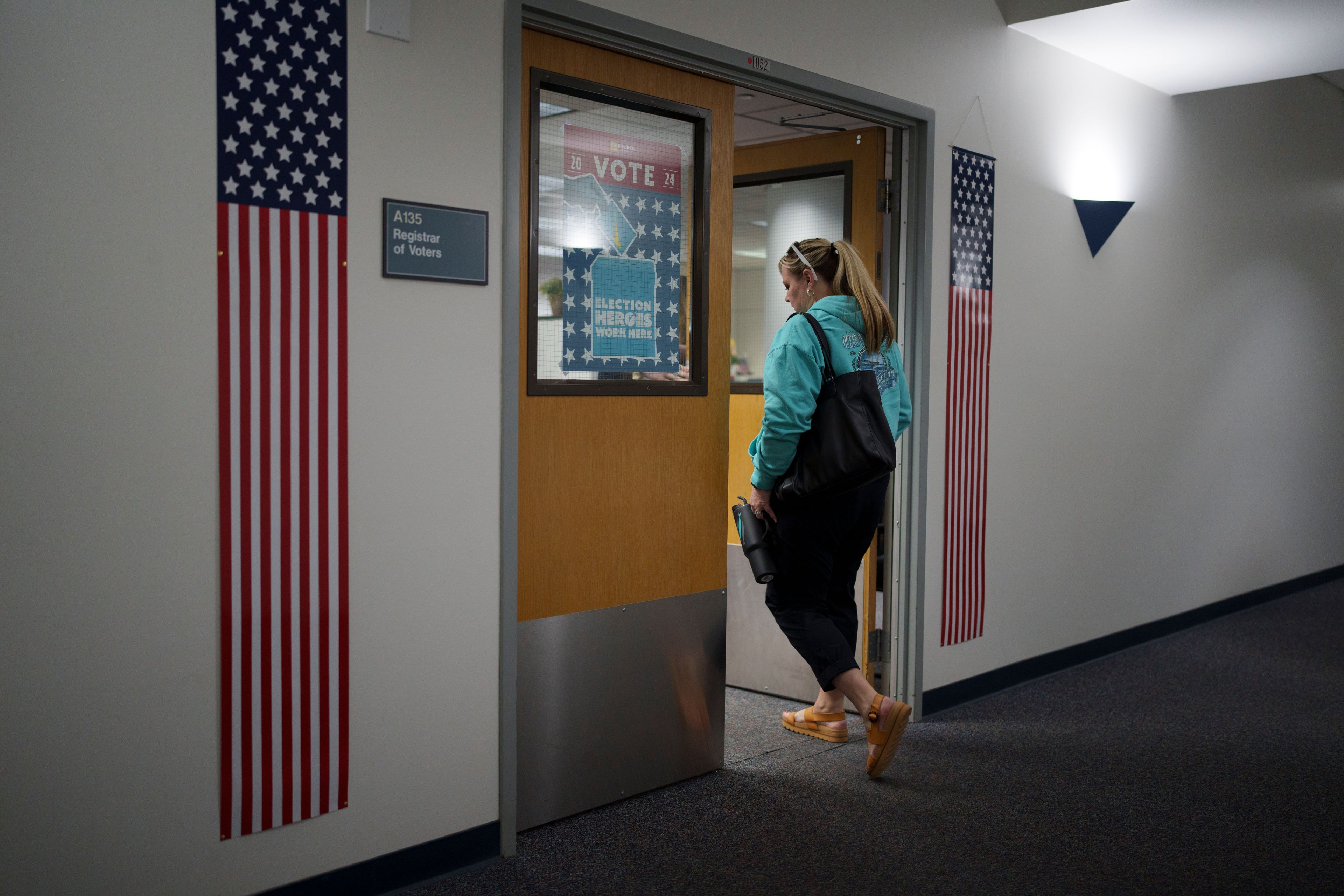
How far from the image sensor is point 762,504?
10.8 feet

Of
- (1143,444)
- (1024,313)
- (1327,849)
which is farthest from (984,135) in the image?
(1327,849)

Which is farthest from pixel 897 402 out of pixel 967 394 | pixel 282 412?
pixel 282 412

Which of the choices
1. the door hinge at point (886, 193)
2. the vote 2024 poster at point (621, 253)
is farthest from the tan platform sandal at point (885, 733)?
the door hinge at point (886, 193)

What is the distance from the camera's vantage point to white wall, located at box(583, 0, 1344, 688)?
380 cm

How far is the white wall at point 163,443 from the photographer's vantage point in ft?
6.21

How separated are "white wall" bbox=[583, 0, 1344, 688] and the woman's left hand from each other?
896 mm

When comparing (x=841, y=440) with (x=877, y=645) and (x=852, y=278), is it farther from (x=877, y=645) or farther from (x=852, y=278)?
(x=877, y=645)

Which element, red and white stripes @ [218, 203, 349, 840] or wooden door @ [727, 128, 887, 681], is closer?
red and white stripes @ [218, 203, 349, 840]

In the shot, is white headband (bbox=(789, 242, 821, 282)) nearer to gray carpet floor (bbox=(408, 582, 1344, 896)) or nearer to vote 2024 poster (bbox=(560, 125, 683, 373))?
vote 2024 poster (bbox=(560, 125, 683, 373))

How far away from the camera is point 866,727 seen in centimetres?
327

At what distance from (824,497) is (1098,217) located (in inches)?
90.2

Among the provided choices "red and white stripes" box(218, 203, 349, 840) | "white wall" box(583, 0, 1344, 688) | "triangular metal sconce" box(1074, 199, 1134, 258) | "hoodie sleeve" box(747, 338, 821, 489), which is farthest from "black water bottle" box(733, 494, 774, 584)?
"triangular metal sconce" box(1074, 199, 1134, 258)

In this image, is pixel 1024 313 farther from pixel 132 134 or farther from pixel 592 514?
pixel 132 134

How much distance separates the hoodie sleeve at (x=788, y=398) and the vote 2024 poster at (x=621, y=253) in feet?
1.04
